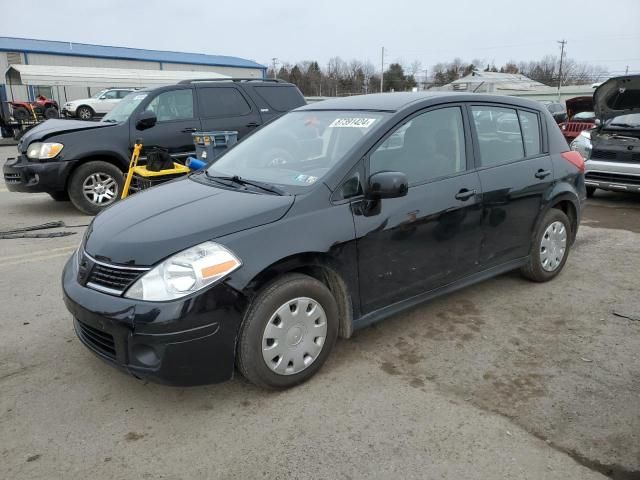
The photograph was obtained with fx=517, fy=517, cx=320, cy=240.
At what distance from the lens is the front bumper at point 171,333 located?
2590mm

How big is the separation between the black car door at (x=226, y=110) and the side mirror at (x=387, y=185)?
551 cm

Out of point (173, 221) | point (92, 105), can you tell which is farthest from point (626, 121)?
point (92, 105)

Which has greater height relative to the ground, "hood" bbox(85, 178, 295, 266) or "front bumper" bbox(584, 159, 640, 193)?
"hood" bbox(85, 178, 295, 266)

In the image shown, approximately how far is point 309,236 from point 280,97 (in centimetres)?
644

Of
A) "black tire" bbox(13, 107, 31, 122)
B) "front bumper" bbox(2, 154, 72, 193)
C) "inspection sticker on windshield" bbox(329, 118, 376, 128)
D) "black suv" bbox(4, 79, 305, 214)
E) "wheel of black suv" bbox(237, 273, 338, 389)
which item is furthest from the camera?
"black tire" bbox(13, 107, 31, 122)

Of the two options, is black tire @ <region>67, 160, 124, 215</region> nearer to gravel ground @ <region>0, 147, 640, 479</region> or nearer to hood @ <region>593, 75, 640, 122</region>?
gravel ground @ <region>0, 147, 640, 479</region>

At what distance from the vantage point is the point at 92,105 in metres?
28.1

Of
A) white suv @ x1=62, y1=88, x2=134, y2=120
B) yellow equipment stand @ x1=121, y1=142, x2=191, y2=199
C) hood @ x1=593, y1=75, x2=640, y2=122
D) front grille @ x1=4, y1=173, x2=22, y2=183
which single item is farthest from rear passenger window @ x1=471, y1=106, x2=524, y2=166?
white suv @ x1=62, y1=88, x2=134, y2=120

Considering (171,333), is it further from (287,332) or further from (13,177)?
(13,177)

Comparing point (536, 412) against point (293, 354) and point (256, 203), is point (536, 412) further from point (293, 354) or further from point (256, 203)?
point (256, 203)

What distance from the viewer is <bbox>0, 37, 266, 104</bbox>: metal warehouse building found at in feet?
106

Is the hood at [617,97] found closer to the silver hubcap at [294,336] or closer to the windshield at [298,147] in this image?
the windshield at [298,147]

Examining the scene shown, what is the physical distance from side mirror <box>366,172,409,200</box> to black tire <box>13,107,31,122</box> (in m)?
23.5

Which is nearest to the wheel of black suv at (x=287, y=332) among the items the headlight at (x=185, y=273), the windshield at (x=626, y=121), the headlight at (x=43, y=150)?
the headlight at (x=185, y=273)
